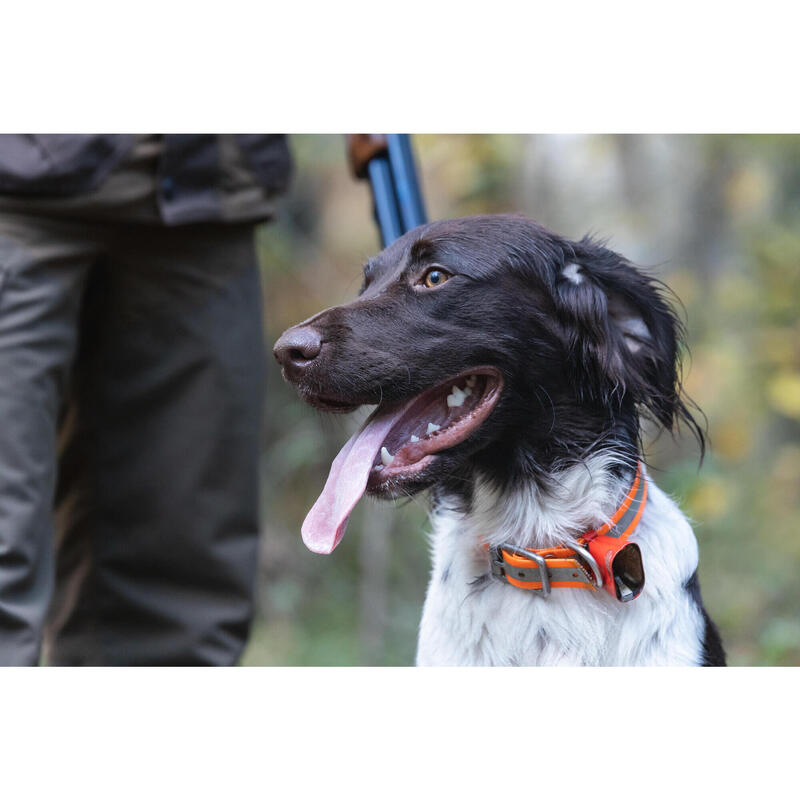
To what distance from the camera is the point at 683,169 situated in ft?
14.9

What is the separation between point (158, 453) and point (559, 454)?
1.52 m

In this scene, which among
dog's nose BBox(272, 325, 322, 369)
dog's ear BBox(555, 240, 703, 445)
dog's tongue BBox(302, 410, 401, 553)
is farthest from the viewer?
dog's ear BBox(555, 240, 703, 445)

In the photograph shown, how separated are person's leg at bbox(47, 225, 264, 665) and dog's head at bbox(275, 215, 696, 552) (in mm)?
1026

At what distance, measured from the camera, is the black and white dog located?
6.47ft

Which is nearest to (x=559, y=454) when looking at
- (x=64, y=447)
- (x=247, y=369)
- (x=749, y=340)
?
(x=247, y=369)

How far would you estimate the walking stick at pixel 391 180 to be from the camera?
2492mm

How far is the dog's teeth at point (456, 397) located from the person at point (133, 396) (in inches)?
45.0

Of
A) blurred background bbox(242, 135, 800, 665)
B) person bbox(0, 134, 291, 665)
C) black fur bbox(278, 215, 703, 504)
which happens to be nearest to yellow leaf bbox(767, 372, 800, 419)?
blurred background bbox(242, 135, 800, 665)

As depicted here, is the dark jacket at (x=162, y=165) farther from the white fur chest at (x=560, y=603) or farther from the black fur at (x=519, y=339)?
the white fur chest at (x=560, y=603)

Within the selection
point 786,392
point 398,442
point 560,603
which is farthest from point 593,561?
point 786,392

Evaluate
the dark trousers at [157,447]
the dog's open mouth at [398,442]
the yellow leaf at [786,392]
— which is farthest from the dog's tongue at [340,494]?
the yellow leaf at [786,392]

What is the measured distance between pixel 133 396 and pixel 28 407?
0.53 m

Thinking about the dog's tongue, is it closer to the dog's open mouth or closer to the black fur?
the dog's open mouth

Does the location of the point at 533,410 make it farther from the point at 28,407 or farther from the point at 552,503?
the point at 28,407
